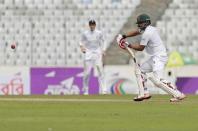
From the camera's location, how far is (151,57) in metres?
12.4

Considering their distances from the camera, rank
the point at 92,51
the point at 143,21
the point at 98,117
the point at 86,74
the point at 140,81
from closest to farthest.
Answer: the point at 98,117 → the point at 143,21 → the point at 140,81 → the point at 86,74 → the point at 92,51

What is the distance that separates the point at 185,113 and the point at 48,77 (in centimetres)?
1083

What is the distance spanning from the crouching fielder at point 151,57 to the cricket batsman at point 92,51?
13.6 feet

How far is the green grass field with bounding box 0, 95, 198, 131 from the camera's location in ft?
24.8

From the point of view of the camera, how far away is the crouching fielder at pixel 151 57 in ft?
39.3

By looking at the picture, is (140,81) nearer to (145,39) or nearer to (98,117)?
(145,39)

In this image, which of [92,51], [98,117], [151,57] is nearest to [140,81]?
[151,57]

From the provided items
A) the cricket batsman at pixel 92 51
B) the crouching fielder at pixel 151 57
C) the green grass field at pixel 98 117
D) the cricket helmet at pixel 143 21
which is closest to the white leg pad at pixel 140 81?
the crouching fielder at pixel 151 57

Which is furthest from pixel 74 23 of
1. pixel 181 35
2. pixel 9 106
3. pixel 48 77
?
pixel 9 106

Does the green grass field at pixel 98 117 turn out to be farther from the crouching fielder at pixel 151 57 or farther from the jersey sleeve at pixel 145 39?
the jersey sleeve at pixel 145 39

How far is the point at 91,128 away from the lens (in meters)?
7.46

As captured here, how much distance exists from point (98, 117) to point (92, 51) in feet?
26.0

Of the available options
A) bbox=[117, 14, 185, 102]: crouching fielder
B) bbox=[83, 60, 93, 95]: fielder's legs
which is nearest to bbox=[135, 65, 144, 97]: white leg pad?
bbox=[117, 14, 185, 102]: crouching fielder

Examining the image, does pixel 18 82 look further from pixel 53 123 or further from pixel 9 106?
pixel 53 123
